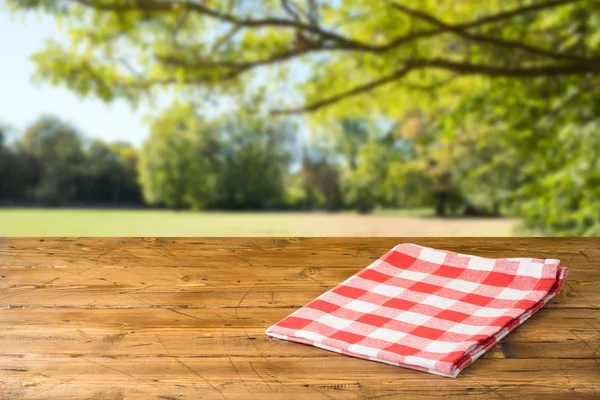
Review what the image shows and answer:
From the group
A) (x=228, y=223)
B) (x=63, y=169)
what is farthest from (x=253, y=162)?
(x=63, y=169)

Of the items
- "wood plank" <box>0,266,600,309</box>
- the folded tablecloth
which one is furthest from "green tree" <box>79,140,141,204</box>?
the folded tablecloth

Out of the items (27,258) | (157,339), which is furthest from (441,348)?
(27,258)

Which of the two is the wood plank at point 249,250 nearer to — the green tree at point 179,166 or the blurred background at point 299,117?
the blurred background at point 299,117

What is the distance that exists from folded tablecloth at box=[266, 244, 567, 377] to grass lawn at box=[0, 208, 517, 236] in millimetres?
3050

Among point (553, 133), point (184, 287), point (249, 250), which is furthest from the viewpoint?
point (553, 133)

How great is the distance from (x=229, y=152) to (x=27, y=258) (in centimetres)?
299

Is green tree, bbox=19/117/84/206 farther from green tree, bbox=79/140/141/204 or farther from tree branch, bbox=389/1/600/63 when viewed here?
tree branch, bbox=389/1/600/63

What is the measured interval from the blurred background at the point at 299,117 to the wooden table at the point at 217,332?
8.10 feet

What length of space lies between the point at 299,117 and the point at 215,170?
63 centimetres

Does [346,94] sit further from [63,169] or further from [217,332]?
[217,332]

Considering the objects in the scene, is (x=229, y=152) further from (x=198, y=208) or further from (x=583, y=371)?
(x=583, y=371)

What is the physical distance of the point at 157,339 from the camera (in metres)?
0.78

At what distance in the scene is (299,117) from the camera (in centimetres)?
404

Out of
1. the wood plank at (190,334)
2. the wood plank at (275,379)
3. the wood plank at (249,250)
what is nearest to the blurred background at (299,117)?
the wood plank at (249,250)
